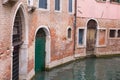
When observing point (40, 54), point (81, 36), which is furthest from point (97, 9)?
point (40, 54)

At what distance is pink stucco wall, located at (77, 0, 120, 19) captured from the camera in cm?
1725

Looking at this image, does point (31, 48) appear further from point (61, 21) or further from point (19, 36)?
point (61, 21)

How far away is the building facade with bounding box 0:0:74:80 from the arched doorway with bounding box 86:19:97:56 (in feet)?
6.83

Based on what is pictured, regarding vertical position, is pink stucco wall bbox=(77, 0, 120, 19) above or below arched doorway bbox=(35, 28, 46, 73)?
above

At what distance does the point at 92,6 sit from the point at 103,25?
1.63 meters

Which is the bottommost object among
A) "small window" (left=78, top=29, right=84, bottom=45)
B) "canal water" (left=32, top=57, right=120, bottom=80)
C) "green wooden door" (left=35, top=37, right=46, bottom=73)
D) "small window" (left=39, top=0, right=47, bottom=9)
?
"canal water" (left=32, top=57, right=120, bottom=80)

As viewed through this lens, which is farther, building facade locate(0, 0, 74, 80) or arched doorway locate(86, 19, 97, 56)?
arched doorway locate(86, 19, 97, 56)

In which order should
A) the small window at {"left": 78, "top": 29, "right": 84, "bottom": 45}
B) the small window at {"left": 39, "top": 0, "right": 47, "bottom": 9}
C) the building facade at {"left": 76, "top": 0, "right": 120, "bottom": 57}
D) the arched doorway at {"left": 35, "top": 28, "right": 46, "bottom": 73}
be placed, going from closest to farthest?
1. the small window at {"left": 39, "top": 0, "right": 47, "bottom": 9}
2. the arched doorway at {"left": 35, "top": 28, "right": 46, "bottom": 73}
3. the building facade at {"left": 76, "top": 0, "right": 120, "bottom": 57}
4. the small window at {"left": 78, "top": 29, "right": 84, "bottom": 45}

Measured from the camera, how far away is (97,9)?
18469mm

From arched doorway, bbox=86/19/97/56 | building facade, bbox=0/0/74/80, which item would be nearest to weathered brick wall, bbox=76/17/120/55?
arched doorway, bbox=86/19/97/56

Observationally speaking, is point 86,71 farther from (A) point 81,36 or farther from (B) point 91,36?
(B) point 91,36

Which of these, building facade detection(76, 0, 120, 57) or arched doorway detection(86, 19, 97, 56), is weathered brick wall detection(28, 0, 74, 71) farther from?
arched doorway detection(86, 19, 97, 56)

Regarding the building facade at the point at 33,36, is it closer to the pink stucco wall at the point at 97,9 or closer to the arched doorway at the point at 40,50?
the arched doorway at the point at 40,50

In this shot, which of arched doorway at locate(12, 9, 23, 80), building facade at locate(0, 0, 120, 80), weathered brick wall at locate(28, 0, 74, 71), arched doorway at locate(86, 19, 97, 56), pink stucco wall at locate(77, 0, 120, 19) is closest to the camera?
building facade at locate(0, 0, 120, 80)
